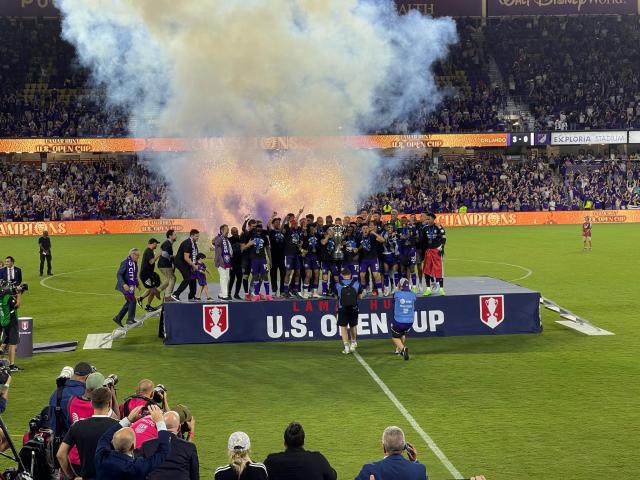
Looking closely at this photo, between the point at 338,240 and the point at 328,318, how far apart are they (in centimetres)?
199

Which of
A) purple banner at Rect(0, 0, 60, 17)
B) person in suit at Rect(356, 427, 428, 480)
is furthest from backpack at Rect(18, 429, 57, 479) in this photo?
purple banner at Rect(0, 0, 60, 17)

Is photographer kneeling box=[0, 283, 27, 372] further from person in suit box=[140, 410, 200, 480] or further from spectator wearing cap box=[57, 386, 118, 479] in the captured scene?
person in suit box=[140, 410, 200, 480]

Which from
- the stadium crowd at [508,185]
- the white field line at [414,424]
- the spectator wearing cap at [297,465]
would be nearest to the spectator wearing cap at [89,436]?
the spectator wearing cap at [297,465]

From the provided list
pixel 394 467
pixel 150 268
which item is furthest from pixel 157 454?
pixel 150 268

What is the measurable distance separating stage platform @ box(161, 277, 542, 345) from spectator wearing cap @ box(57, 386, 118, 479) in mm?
10106

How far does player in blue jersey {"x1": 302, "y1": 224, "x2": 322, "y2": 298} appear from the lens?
19.3 metres

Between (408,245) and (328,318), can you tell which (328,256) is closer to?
(328,318)

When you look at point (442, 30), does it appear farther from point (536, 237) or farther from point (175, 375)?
point (175, 375)

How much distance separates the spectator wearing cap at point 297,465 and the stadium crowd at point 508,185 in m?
43.5

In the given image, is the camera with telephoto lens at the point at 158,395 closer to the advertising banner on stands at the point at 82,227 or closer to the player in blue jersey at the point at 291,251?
the player in blue jersey at the point at 291,251

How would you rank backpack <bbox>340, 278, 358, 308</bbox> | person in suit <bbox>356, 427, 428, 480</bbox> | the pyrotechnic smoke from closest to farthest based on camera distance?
person in suit <bbox>356, 427, 428, 480</bbox> < backpack <bbox>340, 278, 358, 308</bbox> < the pyrotechnic smoke

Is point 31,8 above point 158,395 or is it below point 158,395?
above

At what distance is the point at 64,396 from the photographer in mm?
8562

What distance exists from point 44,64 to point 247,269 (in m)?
44.2
